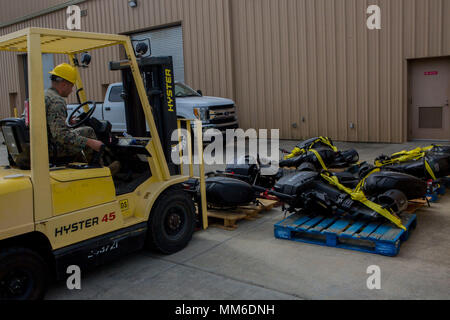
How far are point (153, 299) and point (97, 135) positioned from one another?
1.90 metres

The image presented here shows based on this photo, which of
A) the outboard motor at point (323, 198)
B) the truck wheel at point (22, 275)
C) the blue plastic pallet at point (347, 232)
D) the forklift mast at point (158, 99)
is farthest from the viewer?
the forklift mast at point (158, 99)

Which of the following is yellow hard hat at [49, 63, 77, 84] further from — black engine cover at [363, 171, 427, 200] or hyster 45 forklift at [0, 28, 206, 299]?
black engine cover at [363, 171, 427, 200]

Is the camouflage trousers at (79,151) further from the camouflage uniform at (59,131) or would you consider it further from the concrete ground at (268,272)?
the concrete ground at (268,272)

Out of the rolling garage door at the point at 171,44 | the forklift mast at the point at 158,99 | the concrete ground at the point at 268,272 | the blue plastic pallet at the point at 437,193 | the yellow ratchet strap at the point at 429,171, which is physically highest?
the rolling garage door at the point at 171,44

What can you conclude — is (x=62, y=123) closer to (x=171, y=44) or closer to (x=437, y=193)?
(x=437, y=193)

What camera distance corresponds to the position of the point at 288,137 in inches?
574

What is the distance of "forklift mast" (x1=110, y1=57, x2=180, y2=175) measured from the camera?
210 inches

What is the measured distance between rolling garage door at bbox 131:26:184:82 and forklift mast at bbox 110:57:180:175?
39.9 ft

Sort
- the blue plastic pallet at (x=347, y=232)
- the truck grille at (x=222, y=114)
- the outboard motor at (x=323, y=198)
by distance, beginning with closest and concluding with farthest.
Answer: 1. the blue plastic pallet at (x=347, y=232)
2. the outboard motor at (x=323, y=198)
3. the truck grille at (x=222, y=114)

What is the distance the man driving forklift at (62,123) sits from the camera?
3980 mm

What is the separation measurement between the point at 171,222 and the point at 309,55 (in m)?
10.1

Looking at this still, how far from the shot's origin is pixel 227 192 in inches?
234

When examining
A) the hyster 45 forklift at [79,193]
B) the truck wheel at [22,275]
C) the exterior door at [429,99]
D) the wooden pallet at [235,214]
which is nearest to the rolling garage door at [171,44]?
the exterior door at [429,99]
